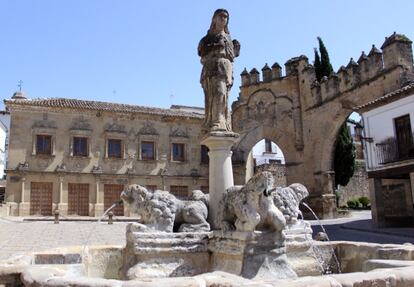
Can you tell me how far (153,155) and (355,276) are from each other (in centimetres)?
2455

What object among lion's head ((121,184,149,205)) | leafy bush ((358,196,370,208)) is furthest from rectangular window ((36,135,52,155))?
leafy bush ((358,196,370,208))

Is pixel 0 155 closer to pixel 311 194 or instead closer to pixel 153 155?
pixel 153 155

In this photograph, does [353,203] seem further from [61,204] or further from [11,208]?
[11,208]

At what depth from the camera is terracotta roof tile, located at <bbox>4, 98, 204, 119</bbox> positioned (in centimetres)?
2462

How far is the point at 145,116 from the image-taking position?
27172 millimetres

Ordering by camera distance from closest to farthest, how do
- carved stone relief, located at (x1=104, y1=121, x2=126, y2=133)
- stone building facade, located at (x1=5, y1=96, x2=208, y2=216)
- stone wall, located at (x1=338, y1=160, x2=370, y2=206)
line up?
1. stone building facade, located at (x1=5, y1=96, x2=208, y2=216)
2. carved stone relief, located at (x1=104, y1=121, x2=126, y2=133)
3. stone wall, located at (x1=338, y1=160, x2=370, y2=206)

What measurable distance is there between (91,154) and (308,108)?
46.7 ft

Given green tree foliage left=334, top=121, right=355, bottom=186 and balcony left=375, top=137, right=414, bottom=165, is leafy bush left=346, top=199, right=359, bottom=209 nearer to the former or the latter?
green tree foliage left=334, top=121, right=355, bottom=186

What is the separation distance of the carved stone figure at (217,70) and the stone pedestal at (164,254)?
1864 mm

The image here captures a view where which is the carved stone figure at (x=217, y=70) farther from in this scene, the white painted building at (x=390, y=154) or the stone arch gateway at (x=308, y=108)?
the stone arch gateway at (x=308, y=108)

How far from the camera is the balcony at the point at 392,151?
50.6ft

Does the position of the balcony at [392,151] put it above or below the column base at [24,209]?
above

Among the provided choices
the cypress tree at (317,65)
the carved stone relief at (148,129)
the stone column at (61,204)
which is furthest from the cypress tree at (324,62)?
the stone column at (61,204)

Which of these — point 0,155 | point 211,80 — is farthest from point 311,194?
point 0,155
